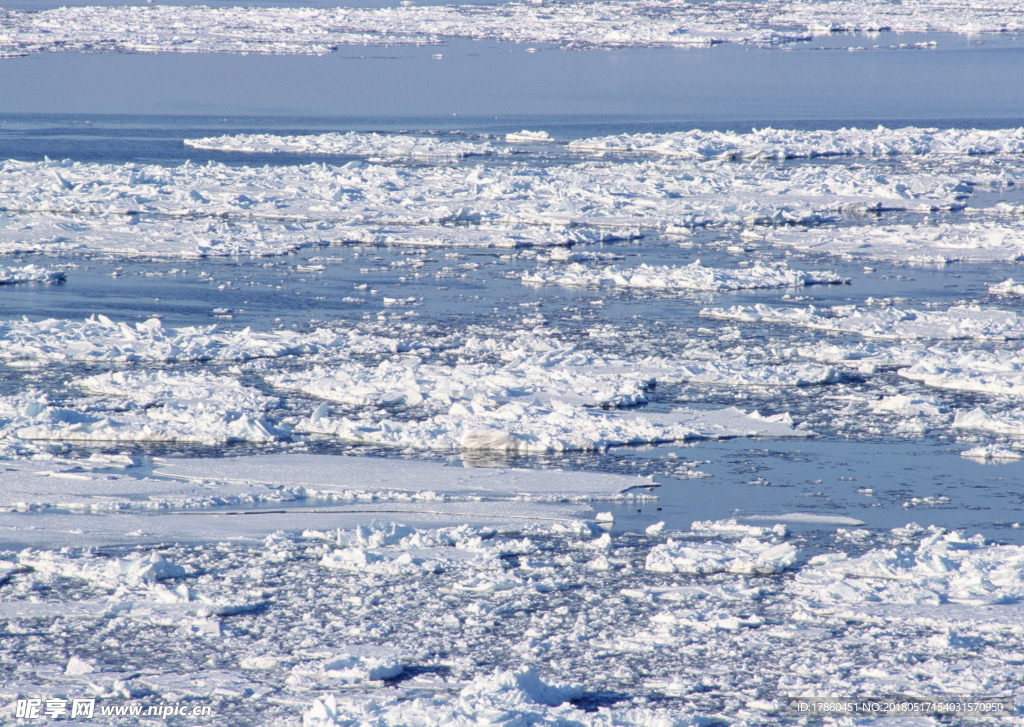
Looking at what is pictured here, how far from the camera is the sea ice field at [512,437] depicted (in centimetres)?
489

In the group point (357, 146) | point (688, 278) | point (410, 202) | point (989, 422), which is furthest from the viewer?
point (357, 146)

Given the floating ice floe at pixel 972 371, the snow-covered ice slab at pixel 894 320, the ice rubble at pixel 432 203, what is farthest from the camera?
the ice rubble at pixel 432 203

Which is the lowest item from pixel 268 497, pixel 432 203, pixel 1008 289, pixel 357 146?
pixel 268 497

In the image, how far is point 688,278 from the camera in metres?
12.6

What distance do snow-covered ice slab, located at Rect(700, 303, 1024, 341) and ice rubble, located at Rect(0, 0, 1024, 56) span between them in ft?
136

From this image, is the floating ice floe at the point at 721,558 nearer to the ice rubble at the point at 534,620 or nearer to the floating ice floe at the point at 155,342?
the ice rubble at the point at 534,620

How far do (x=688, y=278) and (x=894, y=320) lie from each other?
237 centimetres

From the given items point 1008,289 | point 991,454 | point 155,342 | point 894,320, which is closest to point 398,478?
point 991,454

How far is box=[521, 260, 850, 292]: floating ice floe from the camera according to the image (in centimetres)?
1259

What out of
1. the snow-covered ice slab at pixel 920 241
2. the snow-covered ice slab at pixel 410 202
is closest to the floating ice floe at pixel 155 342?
the snow-covered ice slab at pixel 410 202

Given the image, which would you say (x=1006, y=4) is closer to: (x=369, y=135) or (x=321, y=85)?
(x=321, y=85)

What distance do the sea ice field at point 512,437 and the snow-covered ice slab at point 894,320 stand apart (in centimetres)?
5

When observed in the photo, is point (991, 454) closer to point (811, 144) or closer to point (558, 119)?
point (811, 144)

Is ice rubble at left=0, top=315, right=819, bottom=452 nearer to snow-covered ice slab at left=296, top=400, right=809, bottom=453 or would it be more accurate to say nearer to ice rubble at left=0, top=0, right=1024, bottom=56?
snow-covered ice slab at left=296, top=400, right=809, bottom=453
